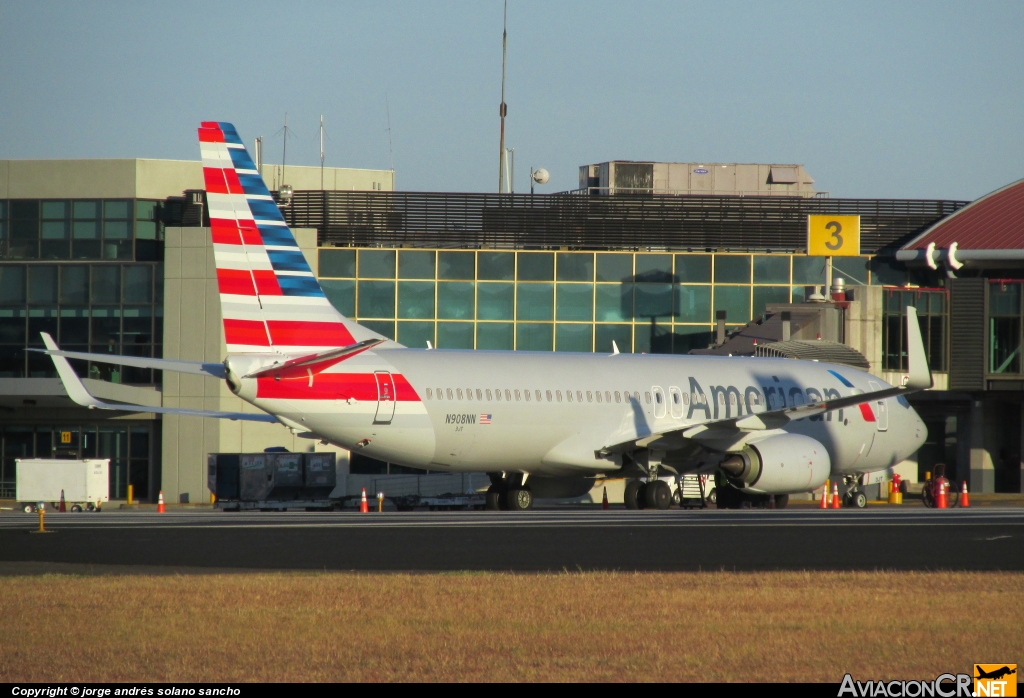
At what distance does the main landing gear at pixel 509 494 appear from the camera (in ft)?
96.0

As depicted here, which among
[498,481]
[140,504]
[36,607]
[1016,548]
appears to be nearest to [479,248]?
[140,504]

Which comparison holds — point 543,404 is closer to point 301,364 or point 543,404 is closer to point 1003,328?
point 301,364

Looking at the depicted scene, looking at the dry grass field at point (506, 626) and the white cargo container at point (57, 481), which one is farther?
the white cargo container at point (57, 481)

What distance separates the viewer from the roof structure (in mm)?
48719

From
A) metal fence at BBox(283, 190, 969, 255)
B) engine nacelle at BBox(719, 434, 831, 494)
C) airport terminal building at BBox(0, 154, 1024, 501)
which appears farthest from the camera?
metal fence at BBox(283, 190, 969, 255)

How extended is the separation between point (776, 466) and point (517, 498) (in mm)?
5653

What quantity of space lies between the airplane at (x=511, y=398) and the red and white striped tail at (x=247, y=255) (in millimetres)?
25

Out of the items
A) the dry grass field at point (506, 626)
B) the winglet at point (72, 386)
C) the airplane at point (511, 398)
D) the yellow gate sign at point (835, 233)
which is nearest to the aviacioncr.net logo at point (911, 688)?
the dry grass field at point (506, 626)

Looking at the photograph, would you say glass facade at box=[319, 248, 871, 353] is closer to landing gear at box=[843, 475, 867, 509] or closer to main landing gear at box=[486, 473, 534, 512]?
landing gear at box=[843, 475, 867, 509]

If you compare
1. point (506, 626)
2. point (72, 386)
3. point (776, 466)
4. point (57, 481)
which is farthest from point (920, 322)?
point (506, 626)

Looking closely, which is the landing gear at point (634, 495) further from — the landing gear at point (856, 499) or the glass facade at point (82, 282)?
the glass facade at point (82, 282)

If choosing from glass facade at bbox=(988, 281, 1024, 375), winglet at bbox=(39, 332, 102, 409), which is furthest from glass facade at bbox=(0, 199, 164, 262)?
glass facade at bbox=(988, 281, 1024, 375)

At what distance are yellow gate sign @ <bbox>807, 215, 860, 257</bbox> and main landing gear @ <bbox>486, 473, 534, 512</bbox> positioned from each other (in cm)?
2121

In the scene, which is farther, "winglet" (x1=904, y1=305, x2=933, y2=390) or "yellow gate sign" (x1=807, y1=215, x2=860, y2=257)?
"yellow gate sign" (x1=807, y1=215, x2=860, y2=257)
